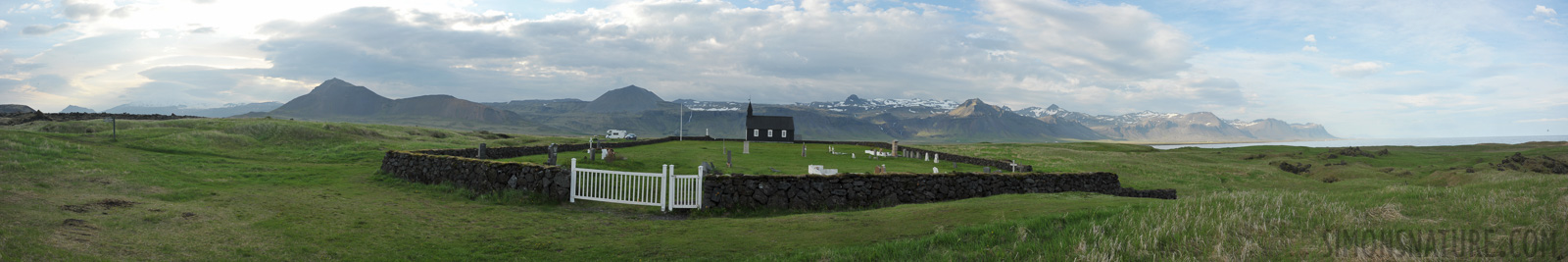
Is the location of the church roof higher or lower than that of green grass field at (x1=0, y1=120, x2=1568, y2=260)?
higher

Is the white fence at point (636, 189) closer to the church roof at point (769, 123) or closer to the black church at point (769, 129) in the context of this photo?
the black church at point (769, 129)

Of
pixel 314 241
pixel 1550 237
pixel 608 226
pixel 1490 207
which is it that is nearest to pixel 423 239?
pixel 314 241

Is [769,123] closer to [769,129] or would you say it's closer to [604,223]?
[769,129]

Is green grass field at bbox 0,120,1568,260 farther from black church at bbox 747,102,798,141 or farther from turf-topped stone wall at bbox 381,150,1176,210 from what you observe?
black church at bbox 747,102,798,141

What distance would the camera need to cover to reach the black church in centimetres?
9456

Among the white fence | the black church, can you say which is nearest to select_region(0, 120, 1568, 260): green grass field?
the white fence

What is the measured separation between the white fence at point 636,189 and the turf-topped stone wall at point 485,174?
1.25ft

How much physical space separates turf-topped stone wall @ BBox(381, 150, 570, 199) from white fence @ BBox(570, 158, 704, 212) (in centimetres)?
38

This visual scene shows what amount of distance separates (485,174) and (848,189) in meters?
9.75

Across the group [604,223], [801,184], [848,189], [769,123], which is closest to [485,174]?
[604,223]

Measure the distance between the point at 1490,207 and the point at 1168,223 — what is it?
3178 mm

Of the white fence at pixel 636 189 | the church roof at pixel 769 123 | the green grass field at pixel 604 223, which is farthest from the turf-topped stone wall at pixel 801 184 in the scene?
the church roof at pixel 769 123

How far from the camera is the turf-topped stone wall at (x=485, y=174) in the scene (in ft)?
53.2

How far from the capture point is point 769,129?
94.9 metres
